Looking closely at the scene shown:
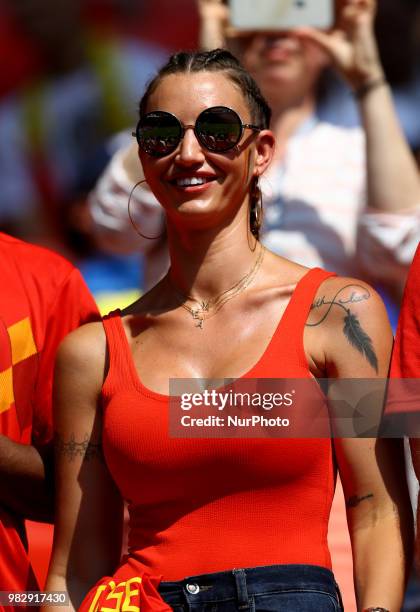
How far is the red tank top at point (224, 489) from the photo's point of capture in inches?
105

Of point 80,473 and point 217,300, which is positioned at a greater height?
point 217,300

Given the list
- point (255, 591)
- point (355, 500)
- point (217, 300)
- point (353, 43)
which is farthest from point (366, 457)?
point (353, 43)

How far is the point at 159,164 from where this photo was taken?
2914 mm

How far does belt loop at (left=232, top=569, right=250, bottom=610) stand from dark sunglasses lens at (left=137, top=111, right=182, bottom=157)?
92 cm

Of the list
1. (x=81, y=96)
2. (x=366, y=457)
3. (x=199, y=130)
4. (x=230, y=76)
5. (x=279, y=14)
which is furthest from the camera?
(x=81, y=96)

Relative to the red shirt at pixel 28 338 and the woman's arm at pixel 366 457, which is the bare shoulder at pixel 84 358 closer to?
the red shirt at pixel 28 338

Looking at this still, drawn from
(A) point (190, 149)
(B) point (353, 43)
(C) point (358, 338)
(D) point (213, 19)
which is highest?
(D) point (213, 19)

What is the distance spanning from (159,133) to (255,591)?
995 mm

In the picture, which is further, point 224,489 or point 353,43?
point 353,43

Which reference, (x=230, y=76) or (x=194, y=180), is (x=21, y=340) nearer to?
(x=194, y=180)

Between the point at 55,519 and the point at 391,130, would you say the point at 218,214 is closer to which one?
the point at 55,519

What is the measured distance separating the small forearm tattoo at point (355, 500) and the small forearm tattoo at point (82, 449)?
1.81 ft

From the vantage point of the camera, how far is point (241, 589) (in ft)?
8.58

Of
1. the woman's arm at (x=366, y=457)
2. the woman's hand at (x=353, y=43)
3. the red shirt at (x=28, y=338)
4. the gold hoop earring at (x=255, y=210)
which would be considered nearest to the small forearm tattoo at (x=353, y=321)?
the woman's arm at (x=366, y=457)
